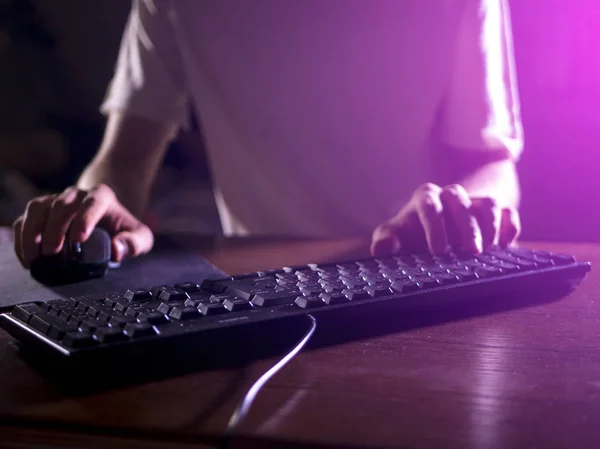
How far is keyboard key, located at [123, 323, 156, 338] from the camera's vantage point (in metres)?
0.36

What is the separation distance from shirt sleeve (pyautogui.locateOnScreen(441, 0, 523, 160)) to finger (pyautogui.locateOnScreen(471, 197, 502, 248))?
15.3 inches

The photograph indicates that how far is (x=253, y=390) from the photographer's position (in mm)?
329

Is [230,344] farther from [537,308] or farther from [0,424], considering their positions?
[537,308]

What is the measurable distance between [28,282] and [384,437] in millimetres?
429

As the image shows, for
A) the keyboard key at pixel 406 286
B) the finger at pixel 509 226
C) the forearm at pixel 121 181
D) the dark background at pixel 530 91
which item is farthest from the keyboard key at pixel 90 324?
the dark background at pixel 530 91

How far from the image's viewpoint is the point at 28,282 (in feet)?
1.94

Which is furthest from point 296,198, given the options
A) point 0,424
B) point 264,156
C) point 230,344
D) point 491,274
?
point 0,424

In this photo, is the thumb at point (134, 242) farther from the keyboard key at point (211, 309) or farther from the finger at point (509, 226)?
the finger at point (509, 226)

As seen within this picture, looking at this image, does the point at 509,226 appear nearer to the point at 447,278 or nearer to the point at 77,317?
the point at 447,278

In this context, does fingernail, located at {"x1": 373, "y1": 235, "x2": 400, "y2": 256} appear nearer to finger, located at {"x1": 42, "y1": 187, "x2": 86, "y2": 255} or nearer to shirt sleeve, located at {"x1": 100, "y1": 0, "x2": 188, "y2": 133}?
finger, located at {"x1": 42, "y1": 187, "x2": 86, "y2": 255}

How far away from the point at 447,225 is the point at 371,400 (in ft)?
1.22

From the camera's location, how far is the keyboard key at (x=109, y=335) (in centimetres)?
35

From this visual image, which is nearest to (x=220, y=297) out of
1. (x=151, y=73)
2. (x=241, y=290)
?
(x=241, y=290)

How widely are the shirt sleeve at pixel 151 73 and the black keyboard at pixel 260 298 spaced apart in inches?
29.7
